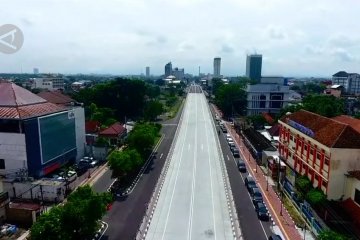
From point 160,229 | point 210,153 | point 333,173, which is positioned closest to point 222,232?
point 160,229

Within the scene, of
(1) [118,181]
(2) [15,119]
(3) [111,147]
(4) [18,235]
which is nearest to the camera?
(4) [18,235]

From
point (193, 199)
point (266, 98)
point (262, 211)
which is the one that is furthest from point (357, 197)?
point (266, 98)

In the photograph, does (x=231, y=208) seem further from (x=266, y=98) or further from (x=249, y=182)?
(x=266, y=98)

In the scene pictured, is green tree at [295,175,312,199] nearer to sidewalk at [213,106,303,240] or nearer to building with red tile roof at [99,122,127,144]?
sidewalk at [213,106,303,240]

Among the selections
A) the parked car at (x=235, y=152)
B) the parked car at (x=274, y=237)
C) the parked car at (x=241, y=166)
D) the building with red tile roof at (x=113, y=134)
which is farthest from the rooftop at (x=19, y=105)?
the parked car at (x=274, y=237)

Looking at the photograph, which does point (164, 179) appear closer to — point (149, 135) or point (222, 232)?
point (149, 135)
